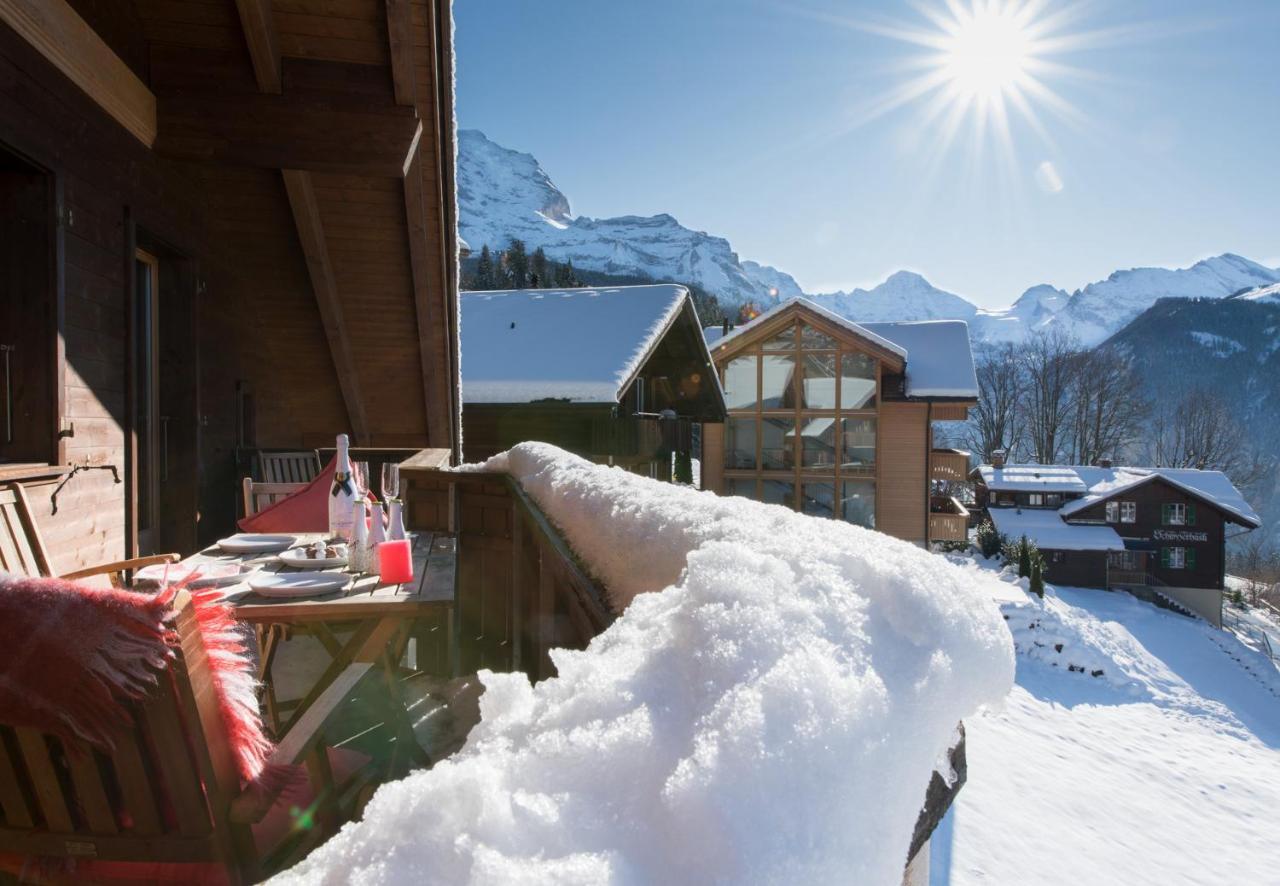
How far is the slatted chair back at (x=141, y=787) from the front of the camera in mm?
1115

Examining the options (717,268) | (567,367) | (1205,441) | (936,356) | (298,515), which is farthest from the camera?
(717,268)

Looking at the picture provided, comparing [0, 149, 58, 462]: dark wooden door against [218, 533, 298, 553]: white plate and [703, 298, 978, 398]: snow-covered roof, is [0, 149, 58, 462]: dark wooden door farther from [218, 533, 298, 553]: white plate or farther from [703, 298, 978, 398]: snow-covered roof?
[703, 298, 978, 398]: snow-covered roof

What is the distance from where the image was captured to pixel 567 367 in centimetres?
1073

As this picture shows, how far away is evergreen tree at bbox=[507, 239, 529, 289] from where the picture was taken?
115ft

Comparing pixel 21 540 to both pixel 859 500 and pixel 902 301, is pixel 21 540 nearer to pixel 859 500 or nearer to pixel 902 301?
pixel 859 500

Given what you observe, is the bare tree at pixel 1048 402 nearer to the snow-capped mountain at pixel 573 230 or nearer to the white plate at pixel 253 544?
the white plate at pixel 253 544

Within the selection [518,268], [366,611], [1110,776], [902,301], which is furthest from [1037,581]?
[902,301]

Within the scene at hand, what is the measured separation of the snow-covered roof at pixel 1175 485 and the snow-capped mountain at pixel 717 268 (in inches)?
1927

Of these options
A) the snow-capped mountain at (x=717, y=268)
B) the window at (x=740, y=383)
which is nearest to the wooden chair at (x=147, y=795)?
the window at (x=740, y=383)

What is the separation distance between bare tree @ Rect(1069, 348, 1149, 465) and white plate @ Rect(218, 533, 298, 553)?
128 feet

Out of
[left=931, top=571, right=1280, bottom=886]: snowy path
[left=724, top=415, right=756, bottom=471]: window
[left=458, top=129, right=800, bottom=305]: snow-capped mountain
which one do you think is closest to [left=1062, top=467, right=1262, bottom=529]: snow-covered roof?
[left=931, top=571, right=1280, bottom=886]: snowy path

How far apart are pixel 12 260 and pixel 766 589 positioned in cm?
400

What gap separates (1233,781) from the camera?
7.72 m

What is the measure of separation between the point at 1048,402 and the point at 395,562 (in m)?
39.6
